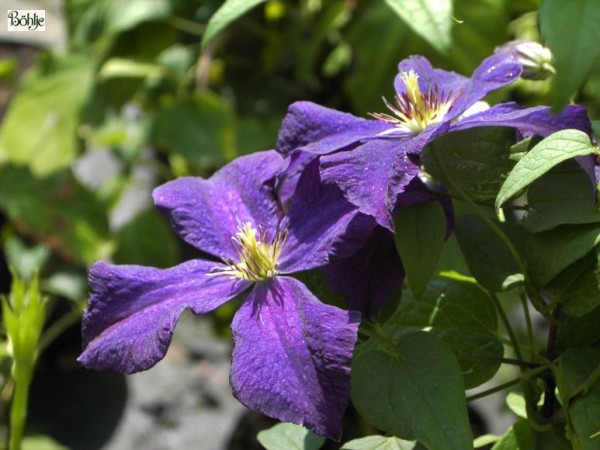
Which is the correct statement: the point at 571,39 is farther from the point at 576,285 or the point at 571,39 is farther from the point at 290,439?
the point at 290,439

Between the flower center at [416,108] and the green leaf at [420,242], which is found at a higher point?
the flower center at [416,108]

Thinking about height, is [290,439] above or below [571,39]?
below

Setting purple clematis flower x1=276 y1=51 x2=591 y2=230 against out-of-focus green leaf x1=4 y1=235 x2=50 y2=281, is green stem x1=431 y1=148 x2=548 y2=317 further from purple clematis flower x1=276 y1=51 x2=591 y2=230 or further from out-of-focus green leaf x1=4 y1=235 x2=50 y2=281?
out-of-focus green leaf x1=4 y1=235 x2=50 y2=281

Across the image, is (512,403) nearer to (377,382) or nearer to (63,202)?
(377,382)

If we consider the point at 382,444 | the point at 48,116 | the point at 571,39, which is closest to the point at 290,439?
the point at 382,444

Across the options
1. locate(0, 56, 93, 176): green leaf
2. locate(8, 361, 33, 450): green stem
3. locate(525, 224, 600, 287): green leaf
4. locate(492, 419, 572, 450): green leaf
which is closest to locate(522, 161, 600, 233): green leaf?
locate(525, 224, 600, 287): green leaf

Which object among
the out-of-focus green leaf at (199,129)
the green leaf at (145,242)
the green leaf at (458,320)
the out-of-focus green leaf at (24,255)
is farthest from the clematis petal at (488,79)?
the out-of-focus green leaf at (24,255)

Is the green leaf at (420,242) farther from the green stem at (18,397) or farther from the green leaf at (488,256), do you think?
the green stem at (18,397)
